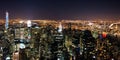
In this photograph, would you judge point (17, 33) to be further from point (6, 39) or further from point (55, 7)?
point (55, 7)

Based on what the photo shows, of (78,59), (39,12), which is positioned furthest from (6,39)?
(78,59)

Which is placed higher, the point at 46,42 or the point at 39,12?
A: the point at 39,12

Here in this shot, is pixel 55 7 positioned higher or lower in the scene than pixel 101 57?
higher

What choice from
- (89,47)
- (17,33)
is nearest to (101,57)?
(89,47)

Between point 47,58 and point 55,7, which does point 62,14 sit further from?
point 47,58

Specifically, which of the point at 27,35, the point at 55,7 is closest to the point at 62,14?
the point at 55,7

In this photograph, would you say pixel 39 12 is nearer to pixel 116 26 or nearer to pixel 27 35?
pixel 27 35

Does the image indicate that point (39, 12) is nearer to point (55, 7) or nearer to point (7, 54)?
point (55, 7)
